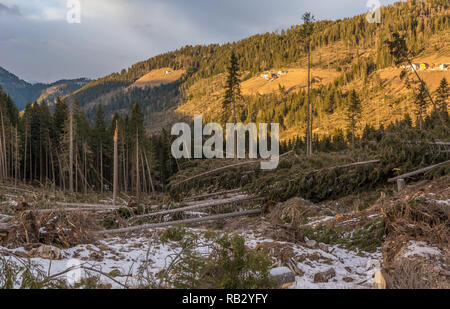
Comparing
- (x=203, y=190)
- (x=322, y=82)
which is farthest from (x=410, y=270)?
(x=322, y=82)

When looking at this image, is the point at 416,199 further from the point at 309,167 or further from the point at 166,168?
the point at 166,168

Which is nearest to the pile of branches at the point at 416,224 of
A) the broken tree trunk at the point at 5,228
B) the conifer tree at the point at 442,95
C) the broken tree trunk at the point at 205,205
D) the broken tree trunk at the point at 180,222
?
the broken tree trunk at the point at 180,222

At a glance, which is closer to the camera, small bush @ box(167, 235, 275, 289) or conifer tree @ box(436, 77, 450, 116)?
small bush @ box(167, 235, 275, 289)

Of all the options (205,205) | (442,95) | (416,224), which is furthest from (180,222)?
(442,95)

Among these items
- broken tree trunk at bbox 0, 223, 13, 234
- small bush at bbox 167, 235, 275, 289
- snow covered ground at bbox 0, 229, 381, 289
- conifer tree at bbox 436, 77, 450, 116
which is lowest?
snow covered ground at bbox 0, 229, 381, 289

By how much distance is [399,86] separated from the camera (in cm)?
9688

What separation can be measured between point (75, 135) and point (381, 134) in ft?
109

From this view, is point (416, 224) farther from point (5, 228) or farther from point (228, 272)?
point (5, 228)

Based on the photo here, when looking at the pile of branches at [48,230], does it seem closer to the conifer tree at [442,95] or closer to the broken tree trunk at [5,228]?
the broken tree trunk at [5,228]

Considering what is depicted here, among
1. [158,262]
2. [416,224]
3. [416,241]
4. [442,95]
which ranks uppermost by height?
[442,95]

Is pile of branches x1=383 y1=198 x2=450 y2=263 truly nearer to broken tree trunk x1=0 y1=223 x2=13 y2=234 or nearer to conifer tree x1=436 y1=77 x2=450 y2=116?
broken tree trunk x1=0 y1=223 x2=13 y2=234

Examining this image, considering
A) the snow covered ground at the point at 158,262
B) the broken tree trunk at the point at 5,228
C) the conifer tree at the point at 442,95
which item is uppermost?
the conifer tree at the point at 442,95

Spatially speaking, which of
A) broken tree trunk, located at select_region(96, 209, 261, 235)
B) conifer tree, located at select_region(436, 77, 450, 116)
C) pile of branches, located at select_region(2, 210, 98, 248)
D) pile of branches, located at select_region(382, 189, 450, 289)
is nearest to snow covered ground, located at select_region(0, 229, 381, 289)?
pile of branches, located at select_region(2, 210, 98, 248)

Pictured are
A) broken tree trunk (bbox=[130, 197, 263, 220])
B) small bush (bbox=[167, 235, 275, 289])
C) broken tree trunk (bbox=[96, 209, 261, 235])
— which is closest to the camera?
small bush (bbox=[167, 235, 275, 289])
